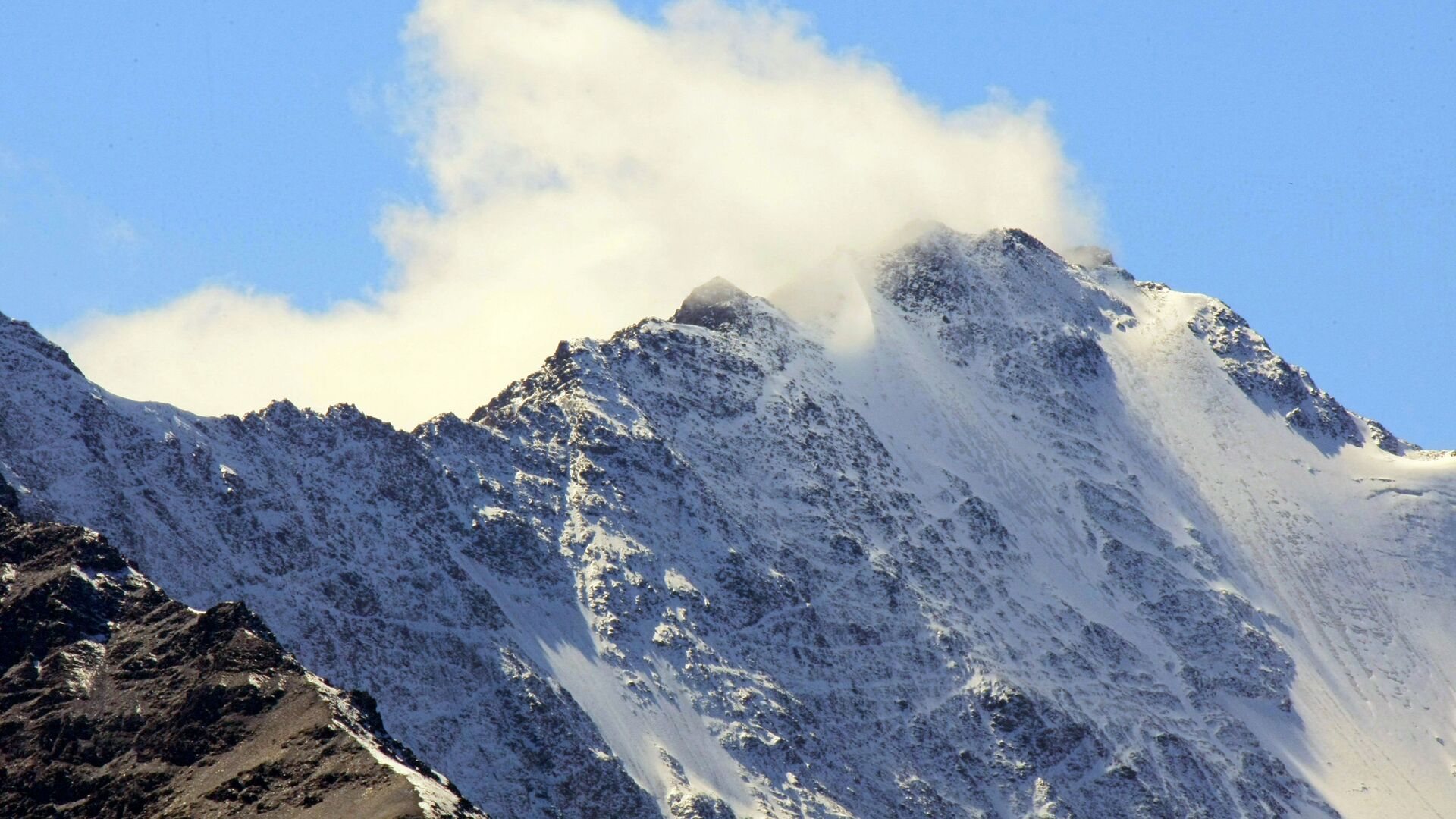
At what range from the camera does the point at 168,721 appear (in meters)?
81.6

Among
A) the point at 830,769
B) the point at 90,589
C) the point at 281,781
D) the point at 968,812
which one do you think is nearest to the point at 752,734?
the point at 830,769

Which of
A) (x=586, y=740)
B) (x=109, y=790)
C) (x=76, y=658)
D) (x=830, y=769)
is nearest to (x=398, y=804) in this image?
(x=109, y=790)

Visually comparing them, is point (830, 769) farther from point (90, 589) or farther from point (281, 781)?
point (281, 781)

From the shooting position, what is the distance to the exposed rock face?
73625mm

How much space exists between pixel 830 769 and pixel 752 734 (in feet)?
26.5

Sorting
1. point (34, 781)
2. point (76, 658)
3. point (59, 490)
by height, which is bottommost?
point (34, 781)

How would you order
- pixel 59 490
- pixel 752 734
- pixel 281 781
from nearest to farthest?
pixel 281 781 < pixel 59 490 < pixel 752 734

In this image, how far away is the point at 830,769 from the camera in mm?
193125

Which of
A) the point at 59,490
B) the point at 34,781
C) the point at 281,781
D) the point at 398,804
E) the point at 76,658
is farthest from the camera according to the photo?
the point at 59,490

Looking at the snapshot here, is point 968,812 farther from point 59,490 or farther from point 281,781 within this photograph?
point 281,781

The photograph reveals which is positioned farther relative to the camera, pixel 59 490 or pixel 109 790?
pixel 59 490

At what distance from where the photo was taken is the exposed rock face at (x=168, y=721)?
242 ft

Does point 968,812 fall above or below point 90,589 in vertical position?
below

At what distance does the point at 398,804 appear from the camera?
224ft
